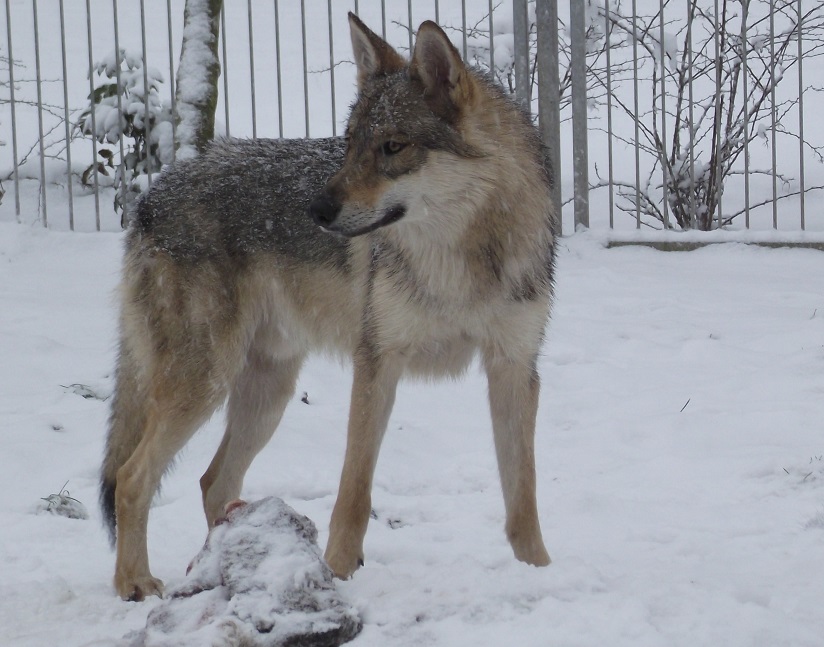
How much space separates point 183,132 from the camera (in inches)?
293

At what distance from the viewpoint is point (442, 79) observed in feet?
10.9

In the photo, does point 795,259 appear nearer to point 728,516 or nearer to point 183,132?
point 728,516

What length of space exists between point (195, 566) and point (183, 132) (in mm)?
5218

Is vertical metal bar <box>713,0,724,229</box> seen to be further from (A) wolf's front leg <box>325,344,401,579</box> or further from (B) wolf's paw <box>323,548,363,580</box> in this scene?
(B) wolf's paw <box>323,548,363,580</box>

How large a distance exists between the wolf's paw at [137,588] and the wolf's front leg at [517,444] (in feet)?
4.03

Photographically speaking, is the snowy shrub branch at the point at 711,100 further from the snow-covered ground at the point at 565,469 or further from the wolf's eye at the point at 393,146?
the wolf's eye at the point at 393,146

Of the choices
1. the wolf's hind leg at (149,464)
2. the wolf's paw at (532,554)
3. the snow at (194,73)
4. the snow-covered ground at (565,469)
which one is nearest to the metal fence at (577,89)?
the snow at (194,73)

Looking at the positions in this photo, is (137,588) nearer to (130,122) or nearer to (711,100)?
(130,122)

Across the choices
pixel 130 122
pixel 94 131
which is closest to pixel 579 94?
pixel 130 122

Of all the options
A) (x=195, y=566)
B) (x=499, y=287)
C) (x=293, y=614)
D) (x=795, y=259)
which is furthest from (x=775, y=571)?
(x=795, y=259)

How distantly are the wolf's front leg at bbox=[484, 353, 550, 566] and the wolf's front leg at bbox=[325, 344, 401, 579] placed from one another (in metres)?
0.39

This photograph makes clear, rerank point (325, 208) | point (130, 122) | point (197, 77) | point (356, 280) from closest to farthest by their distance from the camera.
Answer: point (325, 208) → point (356, 280) → point (197, 77) → point (130, 122)

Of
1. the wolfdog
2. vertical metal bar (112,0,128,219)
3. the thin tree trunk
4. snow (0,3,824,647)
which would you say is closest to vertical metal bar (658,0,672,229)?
snow (0,3,824,647)

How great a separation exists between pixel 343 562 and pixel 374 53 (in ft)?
5.88
